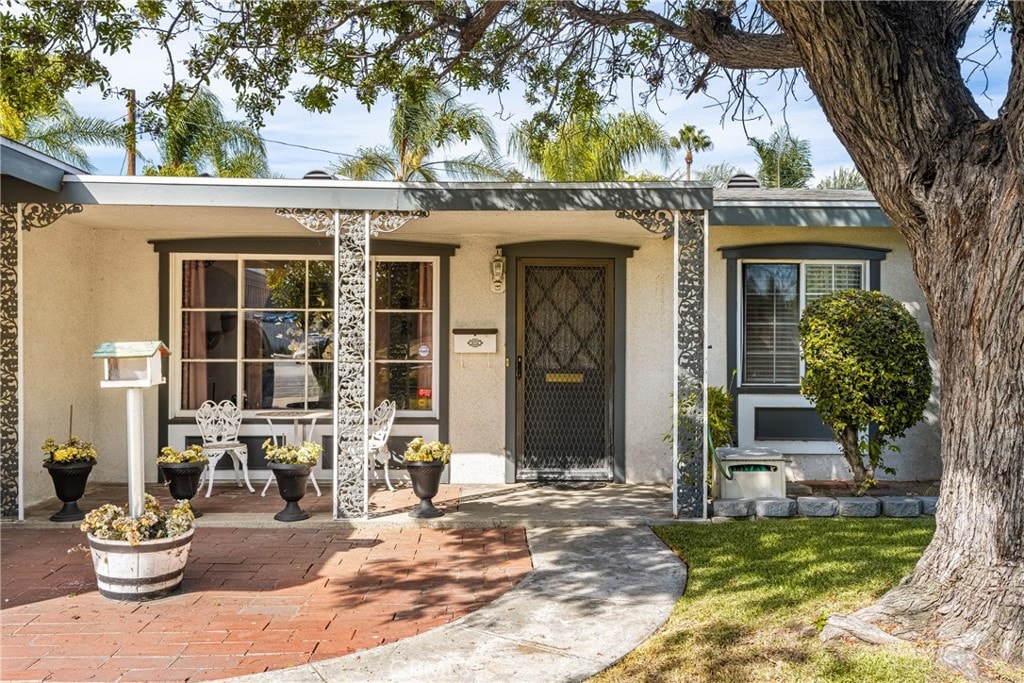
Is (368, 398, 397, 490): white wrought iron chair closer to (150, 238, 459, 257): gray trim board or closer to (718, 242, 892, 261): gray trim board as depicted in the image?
(150, 238, 459, 257): gray trim board

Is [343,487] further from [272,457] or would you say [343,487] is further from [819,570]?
[819,570]

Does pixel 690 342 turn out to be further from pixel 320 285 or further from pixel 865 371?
pixel 320 285

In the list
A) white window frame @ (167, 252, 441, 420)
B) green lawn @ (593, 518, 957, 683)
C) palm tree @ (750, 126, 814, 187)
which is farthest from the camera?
palm tree @ (750, 126, 814, 187)

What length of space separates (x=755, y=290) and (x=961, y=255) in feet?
14.7

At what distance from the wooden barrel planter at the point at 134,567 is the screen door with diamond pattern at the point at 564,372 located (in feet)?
14.2

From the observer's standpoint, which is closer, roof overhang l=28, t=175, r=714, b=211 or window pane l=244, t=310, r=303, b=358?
roof overhang l=28, t=175, r=714, b=211

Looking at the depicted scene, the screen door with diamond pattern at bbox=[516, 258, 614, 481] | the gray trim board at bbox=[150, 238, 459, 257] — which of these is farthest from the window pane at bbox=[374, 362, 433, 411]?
the gray trim board at bbox=[150, 238, 459, 257]

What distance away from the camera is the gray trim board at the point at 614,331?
8.28 meters

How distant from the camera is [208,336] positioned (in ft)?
27.9

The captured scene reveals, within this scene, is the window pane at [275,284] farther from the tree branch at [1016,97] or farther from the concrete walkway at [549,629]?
the tree branch at [1016,97]

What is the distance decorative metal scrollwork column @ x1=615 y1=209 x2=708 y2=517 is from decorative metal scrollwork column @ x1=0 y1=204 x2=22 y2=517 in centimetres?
537

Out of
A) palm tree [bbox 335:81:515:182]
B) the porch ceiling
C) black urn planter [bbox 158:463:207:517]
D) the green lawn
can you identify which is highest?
palm tree [bbox 335:81:515:182]

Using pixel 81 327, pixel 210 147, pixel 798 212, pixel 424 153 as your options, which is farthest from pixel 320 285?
pixel 210 147

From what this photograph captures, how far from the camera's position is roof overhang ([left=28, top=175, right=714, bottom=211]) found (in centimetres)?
627
